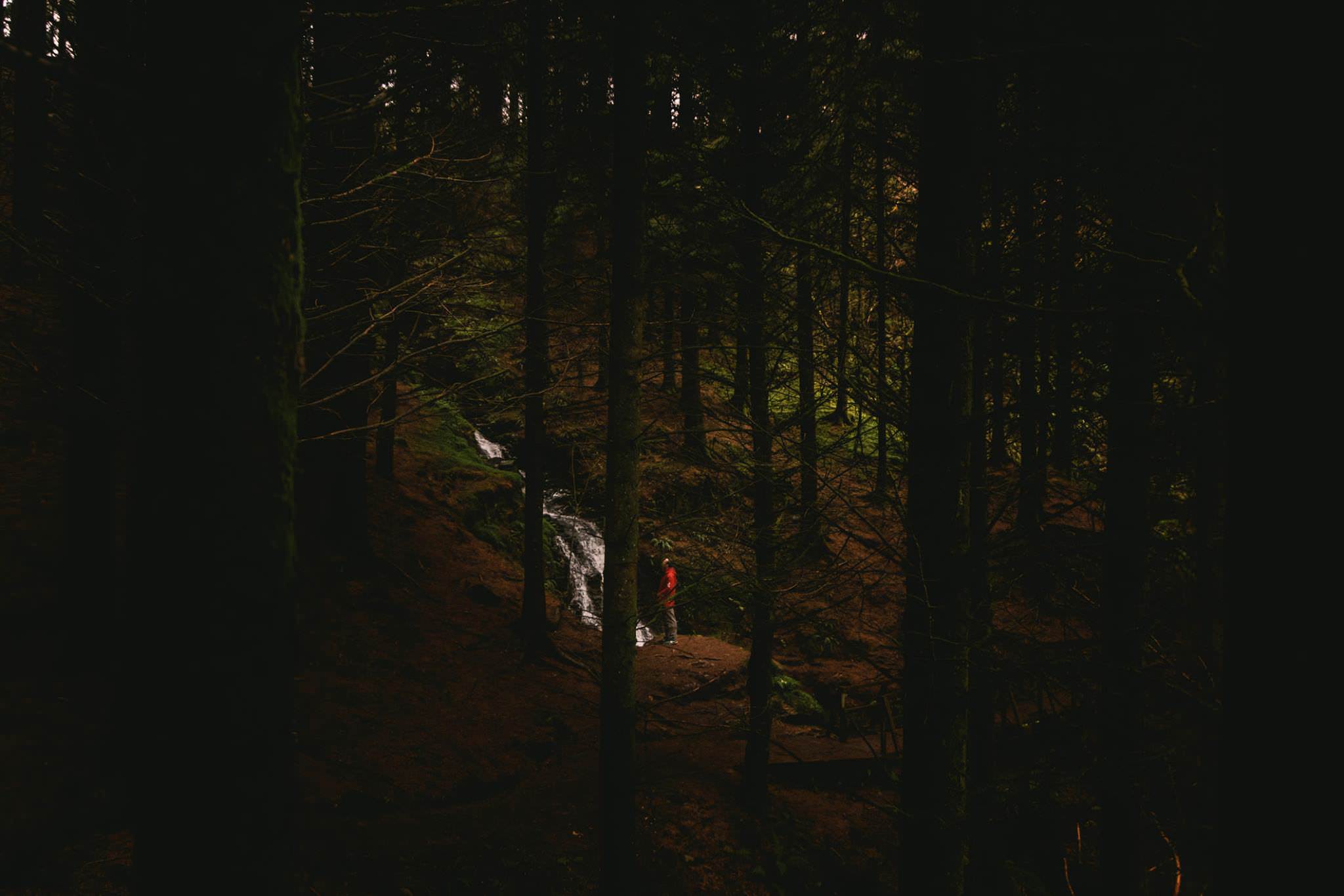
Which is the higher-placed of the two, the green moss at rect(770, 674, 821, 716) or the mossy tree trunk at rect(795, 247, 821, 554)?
the mossy tree trunk at rect(795, 247, 821, 554)

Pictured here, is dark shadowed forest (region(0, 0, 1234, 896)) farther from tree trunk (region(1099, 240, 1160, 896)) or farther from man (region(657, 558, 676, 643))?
man (region(657, 558, 676, 643))

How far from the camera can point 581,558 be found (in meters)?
18.1

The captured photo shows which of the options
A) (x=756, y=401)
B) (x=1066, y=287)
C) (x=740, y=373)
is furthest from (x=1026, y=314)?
(x=740, y=373)

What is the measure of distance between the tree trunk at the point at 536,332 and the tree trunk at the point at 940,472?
7297mm

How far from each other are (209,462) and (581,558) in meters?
16.2

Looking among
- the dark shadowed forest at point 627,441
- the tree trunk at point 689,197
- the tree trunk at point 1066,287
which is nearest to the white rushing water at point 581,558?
the dark shadowed forest at point 627,441

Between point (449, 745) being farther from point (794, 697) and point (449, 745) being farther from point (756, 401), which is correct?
point (756, 401)

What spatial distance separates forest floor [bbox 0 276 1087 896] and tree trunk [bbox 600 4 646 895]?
1259 mm

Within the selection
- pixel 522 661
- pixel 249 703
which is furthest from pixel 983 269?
pixel 522 661

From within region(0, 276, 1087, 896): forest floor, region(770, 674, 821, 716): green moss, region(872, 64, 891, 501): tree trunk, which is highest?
region(872, 64, 891, 501): tree trunk

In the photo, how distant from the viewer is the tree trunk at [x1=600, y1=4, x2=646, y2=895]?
6.24 meters

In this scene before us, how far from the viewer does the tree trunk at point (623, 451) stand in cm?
624

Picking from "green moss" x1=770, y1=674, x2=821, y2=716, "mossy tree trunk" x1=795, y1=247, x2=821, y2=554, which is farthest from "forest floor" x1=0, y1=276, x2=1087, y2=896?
"mossy tree trunk" x1=795, y1=247, x2=821, y2=554

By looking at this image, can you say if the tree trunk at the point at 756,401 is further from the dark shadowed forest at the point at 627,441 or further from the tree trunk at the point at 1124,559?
the tree trunk at the point at 1124,559
